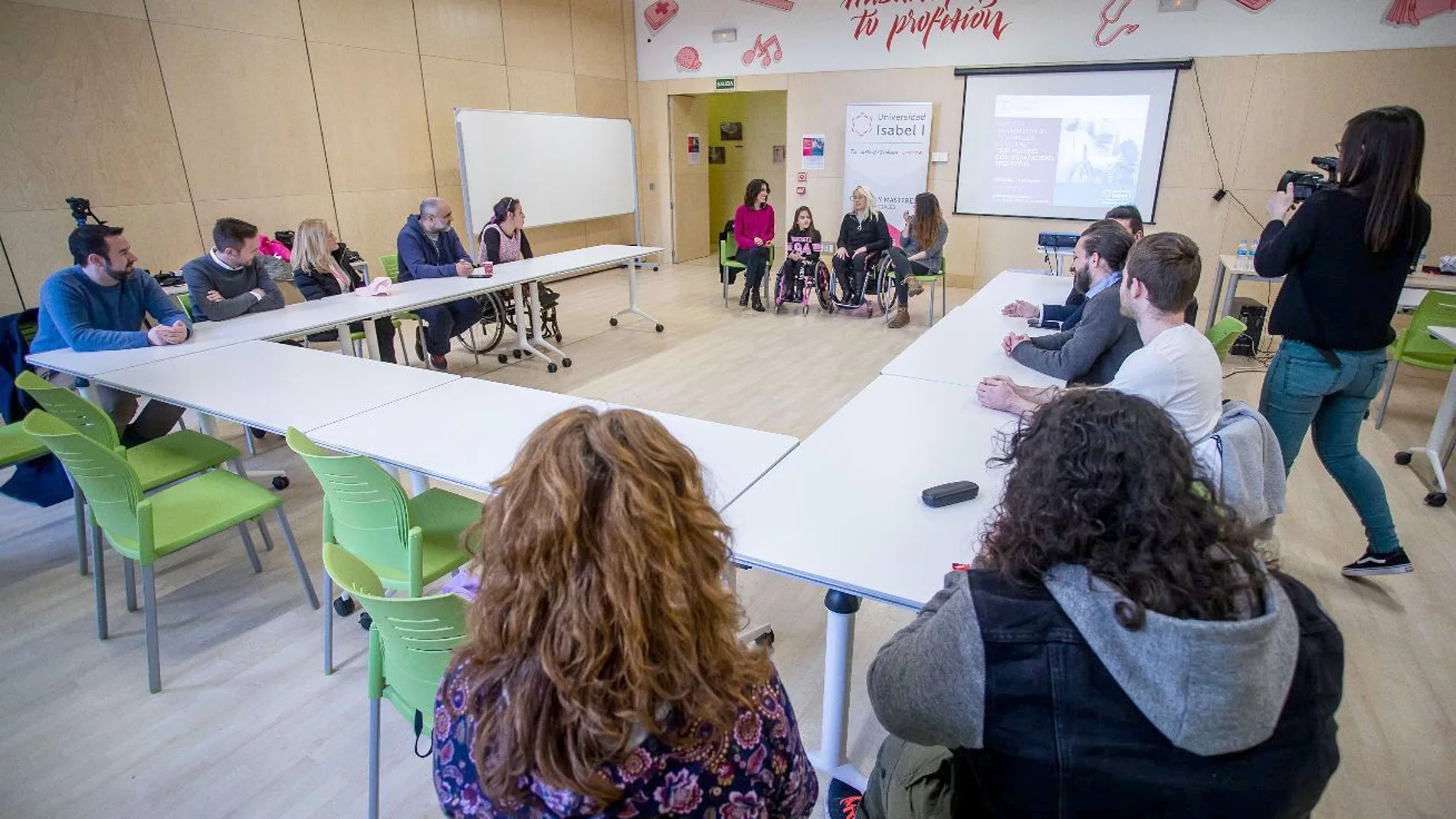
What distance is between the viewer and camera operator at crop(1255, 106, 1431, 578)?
2.06m

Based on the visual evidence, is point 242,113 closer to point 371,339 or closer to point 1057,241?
point 371,339

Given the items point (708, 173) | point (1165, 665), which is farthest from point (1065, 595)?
point (708, 173)

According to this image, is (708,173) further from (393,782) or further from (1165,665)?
(1165,665)

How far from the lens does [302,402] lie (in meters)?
2.57

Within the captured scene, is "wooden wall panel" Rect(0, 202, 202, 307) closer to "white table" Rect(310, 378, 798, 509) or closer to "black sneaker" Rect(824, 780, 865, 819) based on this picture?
"white table" Rect(310, 378, 798, 509)

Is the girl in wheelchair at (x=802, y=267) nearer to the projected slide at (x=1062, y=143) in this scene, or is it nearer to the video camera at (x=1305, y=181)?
the projected slide at (x=1062, y=143)

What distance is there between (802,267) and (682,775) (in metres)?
6.37

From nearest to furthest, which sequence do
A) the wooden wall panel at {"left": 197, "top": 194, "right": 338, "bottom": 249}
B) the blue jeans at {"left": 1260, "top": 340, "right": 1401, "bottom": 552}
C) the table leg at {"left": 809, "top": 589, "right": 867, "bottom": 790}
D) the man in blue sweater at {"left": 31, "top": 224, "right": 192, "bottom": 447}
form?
the table leg at {"left": 809, "top": 589, "right": 867, "bottom": 790} < the blue jeans at {"left": 1260, "top": 340, "right": 1401, "bottom": 552} < the man in blue sweater at {"left": 31, "top": 224, "right": 192, "bottom": 447} < the wooden wall panel at {"left": 197, "top": 194, "right": 338, "bottom": 249}

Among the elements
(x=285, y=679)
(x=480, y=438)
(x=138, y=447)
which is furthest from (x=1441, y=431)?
(x=138, y=447)

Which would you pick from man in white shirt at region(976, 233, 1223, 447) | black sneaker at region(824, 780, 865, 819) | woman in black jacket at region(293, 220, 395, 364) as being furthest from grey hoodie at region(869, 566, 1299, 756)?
woman in black jacket at region(293, 220, 395, 364)

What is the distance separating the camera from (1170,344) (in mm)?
1838

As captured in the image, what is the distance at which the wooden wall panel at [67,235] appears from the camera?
4539 mm

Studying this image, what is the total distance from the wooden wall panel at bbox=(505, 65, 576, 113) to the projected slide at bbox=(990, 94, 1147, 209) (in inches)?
182

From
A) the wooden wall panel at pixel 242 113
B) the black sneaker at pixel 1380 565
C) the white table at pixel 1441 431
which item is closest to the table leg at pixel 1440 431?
the white table at pixel 1441 431
